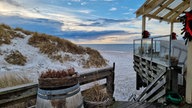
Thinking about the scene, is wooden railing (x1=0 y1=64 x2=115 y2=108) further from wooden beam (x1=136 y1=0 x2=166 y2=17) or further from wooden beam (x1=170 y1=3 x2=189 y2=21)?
wooden beam (x1=170 y1=3 x2=189 y2=21)

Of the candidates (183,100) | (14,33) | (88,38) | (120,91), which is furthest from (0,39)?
(88,38)

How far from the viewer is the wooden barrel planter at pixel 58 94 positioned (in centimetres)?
218

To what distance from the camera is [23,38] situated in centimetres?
1246

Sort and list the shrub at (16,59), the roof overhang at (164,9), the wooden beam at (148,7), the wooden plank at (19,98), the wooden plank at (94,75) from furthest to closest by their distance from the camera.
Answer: the shrub at (16,59), the roof overhang at (164,9), the wooden beam at (148,7), the wooden plank at (94,75), the wooden plank at (19,98)

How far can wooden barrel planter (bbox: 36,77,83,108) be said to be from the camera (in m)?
2.18

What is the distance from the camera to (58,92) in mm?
2207

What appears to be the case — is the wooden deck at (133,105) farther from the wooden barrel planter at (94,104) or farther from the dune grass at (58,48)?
the dune grass at (58,48)

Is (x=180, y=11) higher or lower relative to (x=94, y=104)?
higher

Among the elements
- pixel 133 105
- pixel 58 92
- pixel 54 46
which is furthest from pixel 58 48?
pixel 58 92

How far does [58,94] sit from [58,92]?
0.9 inches

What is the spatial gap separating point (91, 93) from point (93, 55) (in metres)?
10.8

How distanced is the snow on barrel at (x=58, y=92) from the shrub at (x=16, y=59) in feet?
23.9

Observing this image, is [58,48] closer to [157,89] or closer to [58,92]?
[157,89]

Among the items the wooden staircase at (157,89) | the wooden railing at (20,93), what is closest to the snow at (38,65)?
the wooden staircase at (157,89)
